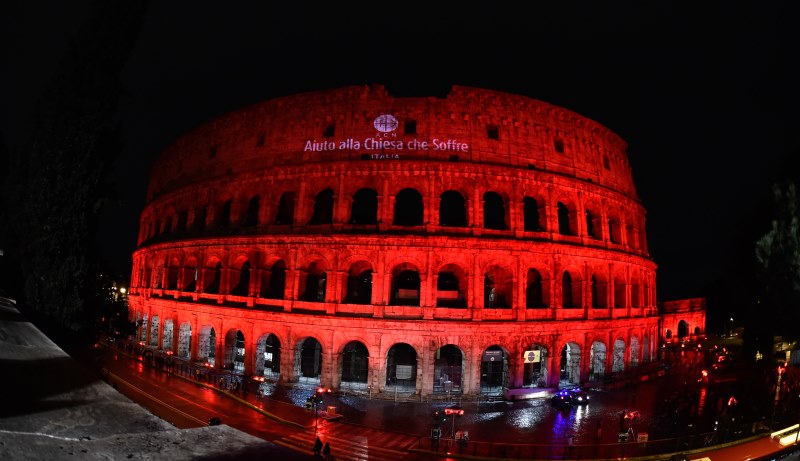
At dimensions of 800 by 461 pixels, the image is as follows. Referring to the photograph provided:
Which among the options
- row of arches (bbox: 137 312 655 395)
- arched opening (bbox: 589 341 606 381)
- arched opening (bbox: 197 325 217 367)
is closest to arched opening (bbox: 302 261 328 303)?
row of arches (bbox: 137 312 655 395)

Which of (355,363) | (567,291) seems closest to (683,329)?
(567,291)

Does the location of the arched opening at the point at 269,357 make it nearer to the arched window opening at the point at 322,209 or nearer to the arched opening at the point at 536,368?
the arched window opening at the point at 322,209

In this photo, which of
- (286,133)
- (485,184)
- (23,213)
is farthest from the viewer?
(286,133)

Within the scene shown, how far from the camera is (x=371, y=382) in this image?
2355cm

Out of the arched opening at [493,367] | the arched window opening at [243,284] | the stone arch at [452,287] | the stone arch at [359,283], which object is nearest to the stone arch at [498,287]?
the stone arch at [452,287]

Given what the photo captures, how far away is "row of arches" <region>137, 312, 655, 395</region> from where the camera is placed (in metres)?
23.8

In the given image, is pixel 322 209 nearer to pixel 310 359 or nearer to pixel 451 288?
pixel 310 359

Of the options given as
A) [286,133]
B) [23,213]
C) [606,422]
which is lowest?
[606,422]

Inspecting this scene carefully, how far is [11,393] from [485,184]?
80.2 ft

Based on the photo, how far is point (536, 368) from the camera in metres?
28.0

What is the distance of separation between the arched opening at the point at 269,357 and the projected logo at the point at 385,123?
45.8ft

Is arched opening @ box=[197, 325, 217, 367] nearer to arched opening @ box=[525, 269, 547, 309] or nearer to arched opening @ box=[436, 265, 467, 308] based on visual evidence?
arched opening @ box=[436, 265, 467, 308]

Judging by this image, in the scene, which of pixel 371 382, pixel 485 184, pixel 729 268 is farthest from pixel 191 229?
pixel 729 268

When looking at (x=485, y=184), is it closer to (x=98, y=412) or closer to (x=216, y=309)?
(x=216, y=309)
